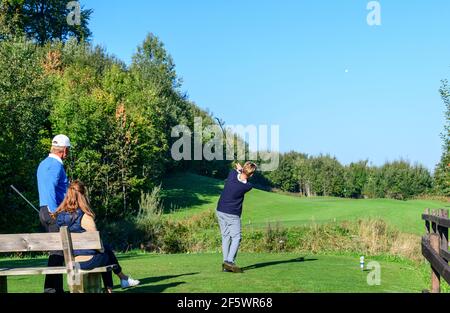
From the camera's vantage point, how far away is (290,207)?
55.1 meters

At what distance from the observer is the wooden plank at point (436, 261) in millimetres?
8297

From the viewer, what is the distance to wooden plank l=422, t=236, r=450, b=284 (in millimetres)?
8297

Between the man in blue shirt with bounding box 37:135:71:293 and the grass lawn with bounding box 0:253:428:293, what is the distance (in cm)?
125

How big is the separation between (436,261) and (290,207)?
150 feet

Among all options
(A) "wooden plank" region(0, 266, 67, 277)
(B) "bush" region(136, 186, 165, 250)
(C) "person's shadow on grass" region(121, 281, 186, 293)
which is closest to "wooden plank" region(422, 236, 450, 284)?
(C) "person's shadow on grass" region(121, 281, 186, 293)

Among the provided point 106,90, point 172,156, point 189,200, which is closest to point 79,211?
point 106,90

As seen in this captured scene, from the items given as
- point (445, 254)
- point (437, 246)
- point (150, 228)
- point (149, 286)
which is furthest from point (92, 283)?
point (150, 228)

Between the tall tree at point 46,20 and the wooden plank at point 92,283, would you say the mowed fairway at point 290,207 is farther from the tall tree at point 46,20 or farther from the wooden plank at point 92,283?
the wooden plank at point 92,283

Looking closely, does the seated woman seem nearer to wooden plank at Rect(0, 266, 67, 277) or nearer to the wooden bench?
the wooden bench

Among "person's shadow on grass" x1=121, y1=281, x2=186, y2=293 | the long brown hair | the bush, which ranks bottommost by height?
the bush

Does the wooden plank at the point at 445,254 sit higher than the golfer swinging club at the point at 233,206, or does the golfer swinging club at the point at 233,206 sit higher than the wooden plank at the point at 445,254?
the golfer swinging club at the point at 233,206

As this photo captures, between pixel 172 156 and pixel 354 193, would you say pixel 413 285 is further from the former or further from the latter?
pixel 354 193

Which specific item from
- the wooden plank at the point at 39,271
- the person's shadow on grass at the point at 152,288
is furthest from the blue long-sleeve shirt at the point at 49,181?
the person's shadow on grass at the point at 152,288

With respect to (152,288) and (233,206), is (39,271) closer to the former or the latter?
(152,288)
